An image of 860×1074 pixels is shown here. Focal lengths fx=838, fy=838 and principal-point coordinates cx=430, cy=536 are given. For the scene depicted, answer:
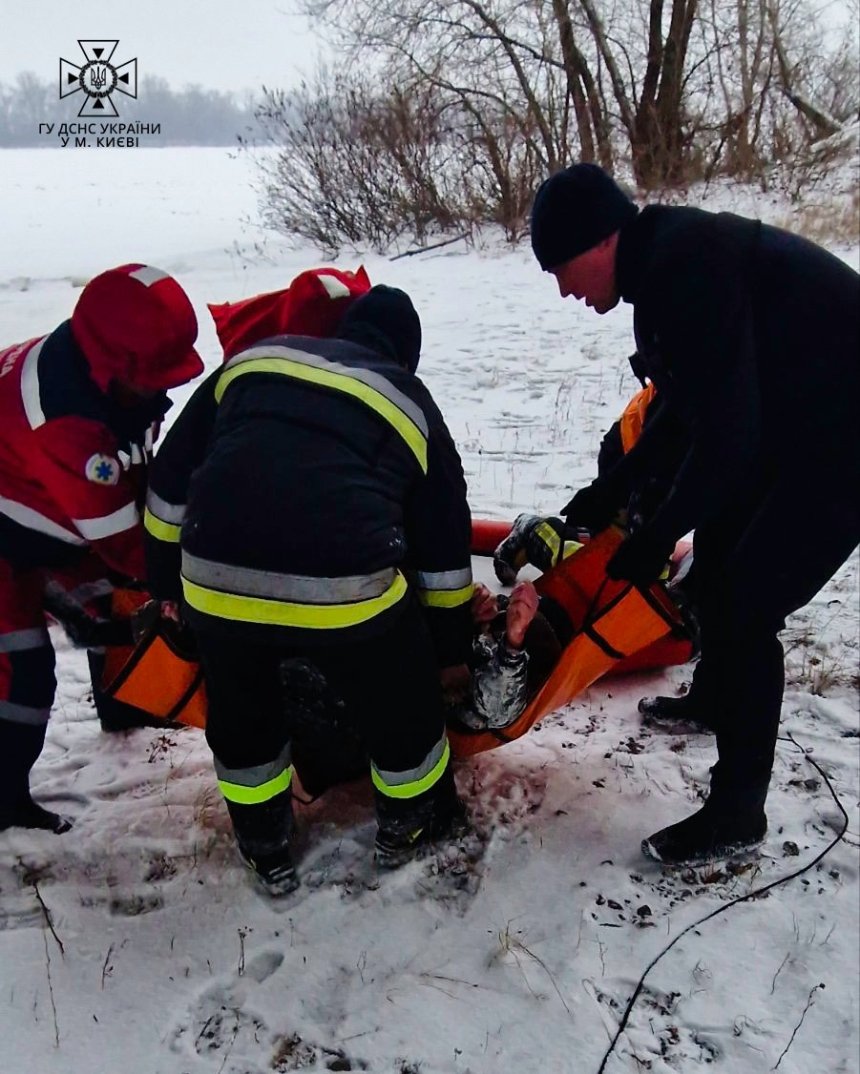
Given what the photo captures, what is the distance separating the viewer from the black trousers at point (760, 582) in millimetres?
2070

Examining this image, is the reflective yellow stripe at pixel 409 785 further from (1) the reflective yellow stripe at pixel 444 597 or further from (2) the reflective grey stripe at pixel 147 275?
(2) the reflective grey stripe at pixel 147 275

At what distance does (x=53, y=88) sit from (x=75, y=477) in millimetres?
3296

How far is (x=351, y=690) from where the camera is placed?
2.14m

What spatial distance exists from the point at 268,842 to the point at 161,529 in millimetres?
910

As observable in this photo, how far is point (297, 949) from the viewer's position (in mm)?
2178

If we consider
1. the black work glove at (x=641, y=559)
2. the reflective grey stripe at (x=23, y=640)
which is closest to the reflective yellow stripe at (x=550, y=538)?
the black work glove at (x=641, y=559)

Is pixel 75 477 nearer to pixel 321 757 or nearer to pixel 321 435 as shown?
pixel 321 435

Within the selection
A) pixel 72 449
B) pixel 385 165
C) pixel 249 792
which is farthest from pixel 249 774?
pixel 385 165

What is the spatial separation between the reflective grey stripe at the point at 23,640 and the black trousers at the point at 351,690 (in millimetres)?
646

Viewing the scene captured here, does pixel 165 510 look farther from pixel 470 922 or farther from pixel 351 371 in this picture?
pixel 470 922

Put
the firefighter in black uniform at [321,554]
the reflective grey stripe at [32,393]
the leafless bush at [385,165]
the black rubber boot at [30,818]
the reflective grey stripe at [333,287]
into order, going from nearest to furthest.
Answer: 1. the firefighter in black uniform at [321,554]
2. the reflective grey stripe at [32,393]
3. the black rubber boot at [30,818]
4. the reflective grey stripe at [333,287]
5. the leafless bush at [385,165]

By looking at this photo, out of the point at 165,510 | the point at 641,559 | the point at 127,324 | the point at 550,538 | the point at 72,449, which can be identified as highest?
the point at 127,324

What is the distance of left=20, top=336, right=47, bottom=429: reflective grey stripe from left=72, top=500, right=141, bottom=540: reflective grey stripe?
0.29m

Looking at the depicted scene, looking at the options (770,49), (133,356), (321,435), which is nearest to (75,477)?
(133,356)
